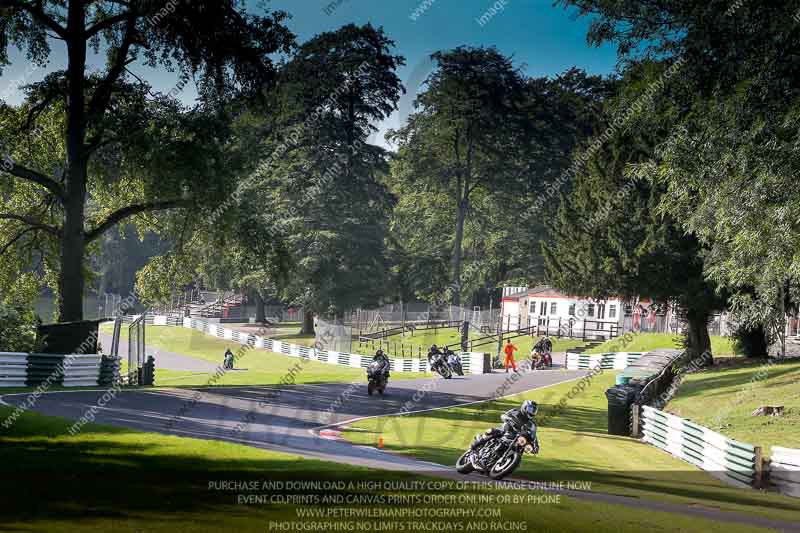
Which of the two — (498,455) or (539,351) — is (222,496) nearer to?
(498,455)

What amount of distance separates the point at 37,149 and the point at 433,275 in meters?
39.7

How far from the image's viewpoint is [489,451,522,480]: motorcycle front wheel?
527 inches

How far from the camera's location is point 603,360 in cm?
4675

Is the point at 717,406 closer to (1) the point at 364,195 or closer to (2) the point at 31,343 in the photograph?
(2) the point at 31,343

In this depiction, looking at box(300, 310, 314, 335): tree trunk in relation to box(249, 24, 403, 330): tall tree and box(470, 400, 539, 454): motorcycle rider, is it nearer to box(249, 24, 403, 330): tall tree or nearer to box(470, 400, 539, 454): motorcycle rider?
box(249, 24, 403, 330): tall tree

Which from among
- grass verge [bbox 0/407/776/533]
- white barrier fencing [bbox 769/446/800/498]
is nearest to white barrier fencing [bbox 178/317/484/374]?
white barrier fencing [bbox 769/446/800/498]

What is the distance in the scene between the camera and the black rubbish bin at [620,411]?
24.5 m

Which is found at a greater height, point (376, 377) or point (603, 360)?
point (603, 360)

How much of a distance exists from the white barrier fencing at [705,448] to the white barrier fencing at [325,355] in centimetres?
2200

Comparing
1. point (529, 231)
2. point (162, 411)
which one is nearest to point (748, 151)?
point (162, 411)

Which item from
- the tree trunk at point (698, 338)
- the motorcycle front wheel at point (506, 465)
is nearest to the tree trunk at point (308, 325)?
the tree trunk at point (698, 338)

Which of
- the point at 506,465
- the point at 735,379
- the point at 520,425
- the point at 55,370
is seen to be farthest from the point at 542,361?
the point at 506,465

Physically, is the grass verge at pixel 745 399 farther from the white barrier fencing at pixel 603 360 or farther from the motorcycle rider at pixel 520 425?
the motorcycle rider at pixel 520 425

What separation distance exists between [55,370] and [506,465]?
15499mm
